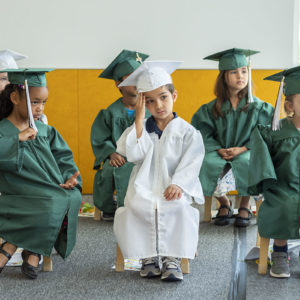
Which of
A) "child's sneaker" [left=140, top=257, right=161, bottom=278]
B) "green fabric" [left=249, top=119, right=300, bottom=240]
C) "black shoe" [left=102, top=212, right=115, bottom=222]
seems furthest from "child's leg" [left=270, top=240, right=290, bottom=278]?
"black shoe" [left=102, top=212, right=115, bottom=222]

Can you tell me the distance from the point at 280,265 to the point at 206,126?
171cm

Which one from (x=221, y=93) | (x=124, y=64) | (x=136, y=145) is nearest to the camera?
(x=136, y=145)

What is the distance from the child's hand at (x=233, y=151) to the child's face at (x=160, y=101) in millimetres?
1111

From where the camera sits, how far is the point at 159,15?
5.38 metres

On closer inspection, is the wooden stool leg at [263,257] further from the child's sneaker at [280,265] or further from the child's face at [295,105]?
the child's face at [295,105]

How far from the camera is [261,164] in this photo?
296 centimetres

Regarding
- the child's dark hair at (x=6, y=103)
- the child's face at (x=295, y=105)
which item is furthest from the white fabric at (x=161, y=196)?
the child's dark hair at (x=6, y=103)

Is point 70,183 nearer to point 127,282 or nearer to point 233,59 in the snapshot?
point 127,282

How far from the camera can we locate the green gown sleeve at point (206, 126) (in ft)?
14.2

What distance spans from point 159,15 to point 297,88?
273cm

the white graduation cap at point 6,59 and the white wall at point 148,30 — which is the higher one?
the white wall at point 148,30

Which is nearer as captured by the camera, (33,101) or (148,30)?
(33,101)

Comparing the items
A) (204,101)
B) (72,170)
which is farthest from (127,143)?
(204,101)

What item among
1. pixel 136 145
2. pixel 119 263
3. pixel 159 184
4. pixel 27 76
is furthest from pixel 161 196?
pixel 27 76
